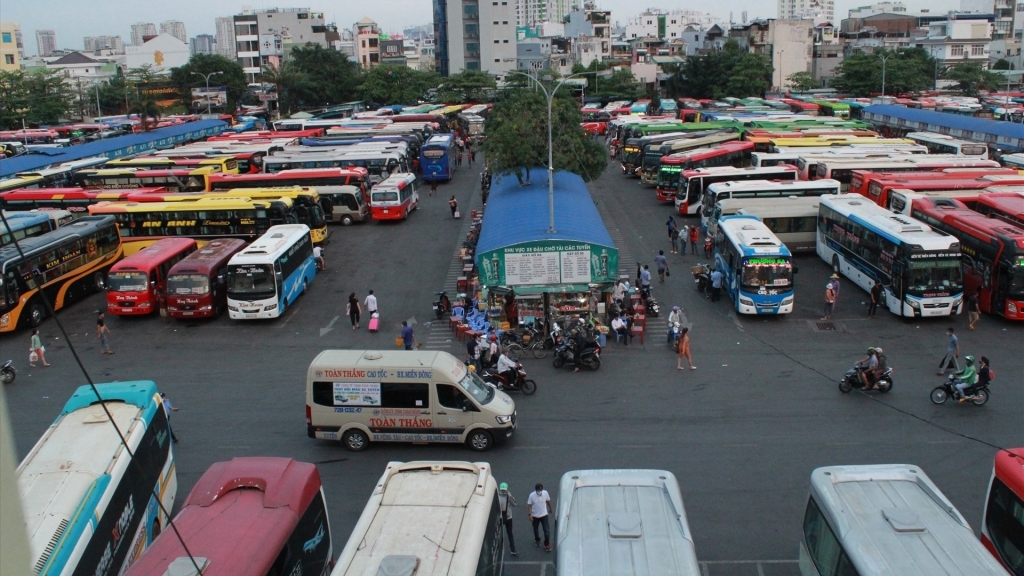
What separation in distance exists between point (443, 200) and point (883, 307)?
23.5 m

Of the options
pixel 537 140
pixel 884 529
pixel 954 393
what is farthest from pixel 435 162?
pixel 884 529

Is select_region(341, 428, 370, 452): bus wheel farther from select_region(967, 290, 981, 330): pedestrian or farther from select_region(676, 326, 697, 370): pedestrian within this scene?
select_region(967, 290, 981, 330): pedestrian

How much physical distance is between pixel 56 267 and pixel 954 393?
22723mm

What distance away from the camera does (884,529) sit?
8398 millimetres

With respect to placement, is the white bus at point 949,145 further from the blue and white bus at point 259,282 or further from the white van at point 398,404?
the white van at point 398,404

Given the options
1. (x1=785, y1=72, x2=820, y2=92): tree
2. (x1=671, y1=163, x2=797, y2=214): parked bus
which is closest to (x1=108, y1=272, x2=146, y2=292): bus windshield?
(x1=671, y1=163, x2=797, y2=214): parked bus

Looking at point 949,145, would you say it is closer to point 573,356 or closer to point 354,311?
point 573,356

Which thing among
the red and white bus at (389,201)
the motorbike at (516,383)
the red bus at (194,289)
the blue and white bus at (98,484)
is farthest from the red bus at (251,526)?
the red and white bus at (389,201)

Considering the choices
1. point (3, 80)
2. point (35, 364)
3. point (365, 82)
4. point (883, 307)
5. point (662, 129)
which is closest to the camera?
point (35, 364)

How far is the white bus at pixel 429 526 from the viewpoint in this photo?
26.4ft

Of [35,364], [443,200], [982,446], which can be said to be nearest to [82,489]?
[35,364]

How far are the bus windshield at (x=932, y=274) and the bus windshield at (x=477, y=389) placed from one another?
38.7 ft

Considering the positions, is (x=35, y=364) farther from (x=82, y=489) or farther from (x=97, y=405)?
(x=82, y=489)

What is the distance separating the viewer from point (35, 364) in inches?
774
